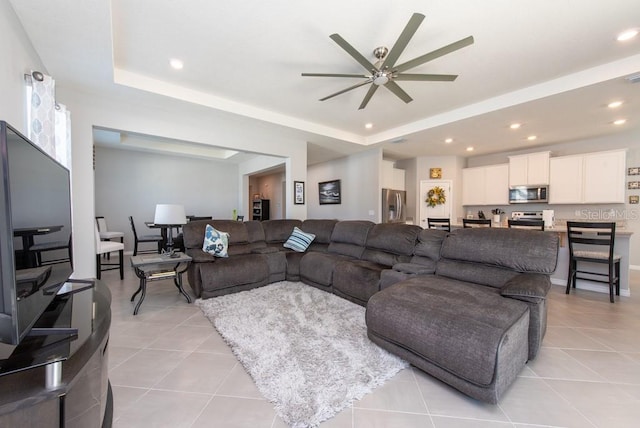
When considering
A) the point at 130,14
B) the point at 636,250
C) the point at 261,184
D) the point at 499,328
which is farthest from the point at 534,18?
the point at 261,184

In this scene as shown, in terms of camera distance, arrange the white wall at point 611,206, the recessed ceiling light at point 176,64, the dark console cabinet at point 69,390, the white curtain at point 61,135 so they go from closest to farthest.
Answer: the dark console cabinet at point 69,390 < the white curtain at point 61,135 < the recessed ceiling light at point 176,64 < the white wall at point 611,206

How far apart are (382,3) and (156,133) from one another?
11.1 feet

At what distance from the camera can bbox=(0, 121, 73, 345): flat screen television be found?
741 mm

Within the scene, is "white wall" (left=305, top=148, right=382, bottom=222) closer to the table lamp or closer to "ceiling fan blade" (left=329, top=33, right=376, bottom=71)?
the table lamp

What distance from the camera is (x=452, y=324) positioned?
1.51 m

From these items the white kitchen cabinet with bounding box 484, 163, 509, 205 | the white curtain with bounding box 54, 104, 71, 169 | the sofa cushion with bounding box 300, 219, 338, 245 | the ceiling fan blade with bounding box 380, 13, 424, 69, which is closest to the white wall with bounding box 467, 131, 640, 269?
the white kitchen cabinet with bounding box 484, 163, 509, 205

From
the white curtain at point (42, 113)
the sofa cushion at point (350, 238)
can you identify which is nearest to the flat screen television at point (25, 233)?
the white curtain at point (42, 113)

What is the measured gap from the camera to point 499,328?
55.9 inches

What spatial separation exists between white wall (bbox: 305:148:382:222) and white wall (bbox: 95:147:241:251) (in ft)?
9.12

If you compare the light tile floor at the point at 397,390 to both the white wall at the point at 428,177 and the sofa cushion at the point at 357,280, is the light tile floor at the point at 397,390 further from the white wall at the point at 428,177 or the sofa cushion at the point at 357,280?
the white wall at the point at 428,177

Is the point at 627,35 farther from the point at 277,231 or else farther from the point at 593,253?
the point at 277,231

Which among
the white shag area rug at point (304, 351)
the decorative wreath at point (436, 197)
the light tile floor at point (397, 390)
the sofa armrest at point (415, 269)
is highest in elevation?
the decorative wreath at point (436, 197)

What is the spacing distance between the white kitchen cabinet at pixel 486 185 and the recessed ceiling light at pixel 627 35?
3.86m

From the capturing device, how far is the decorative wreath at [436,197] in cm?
656
